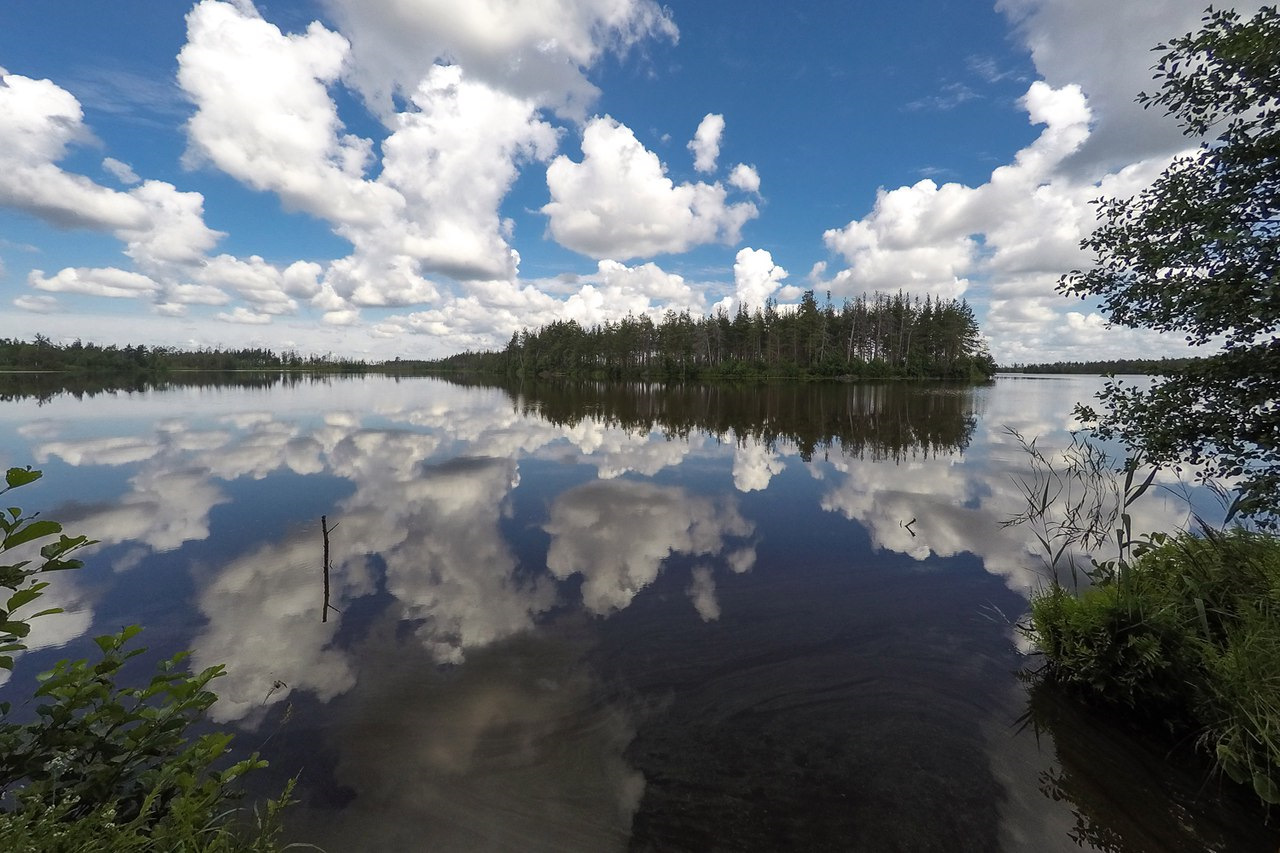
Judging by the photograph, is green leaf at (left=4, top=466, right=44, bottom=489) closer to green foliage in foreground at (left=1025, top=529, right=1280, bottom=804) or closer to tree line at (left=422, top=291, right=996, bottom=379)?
green foliage in foreground at (left=1025, top=529, right=1280, bottom=804)

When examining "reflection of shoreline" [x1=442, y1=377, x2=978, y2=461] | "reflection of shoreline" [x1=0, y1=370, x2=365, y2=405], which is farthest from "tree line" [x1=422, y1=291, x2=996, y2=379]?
"reflection of shoreline" [x1=0, y1=370, x2=365, y2=405]

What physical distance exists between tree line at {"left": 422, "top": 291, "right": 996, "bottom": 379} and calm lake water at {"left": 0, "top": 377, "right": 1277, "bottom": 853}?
91689mm

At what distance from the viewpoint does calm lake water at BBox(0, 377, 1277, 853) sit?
5469 millimetres

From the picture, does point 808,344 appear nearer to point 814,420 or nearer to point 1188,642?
point 814,420

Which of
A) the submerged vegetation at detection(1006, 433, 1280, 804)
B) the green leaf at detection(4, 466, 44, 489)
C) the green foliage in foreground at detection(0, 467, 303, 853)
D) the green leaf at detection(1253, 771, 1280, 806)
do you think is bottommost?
the green leaf at detection(1253, 771, 1280, 806)

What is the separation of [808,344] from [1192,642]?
362 feet

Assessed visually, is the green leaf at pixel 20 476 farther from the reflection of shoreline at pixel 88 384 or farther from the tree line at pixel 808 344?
the tree line at pixel 808 344

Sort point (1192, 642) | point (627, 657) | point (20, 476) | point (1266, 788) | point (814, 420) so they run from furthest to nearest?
point (814, 420) → point (627, 657) → point (1192, 642) → point (1266, 788) → point (20, 476)

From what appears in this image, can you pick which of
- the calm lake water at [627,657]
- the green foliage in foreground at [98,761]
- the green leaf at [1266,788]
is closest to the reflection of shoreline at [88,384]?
the calm lake water at [627,657]

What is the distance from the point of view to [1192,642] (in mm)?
6141

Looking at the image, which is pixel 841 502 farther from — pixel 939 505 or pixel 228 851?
pixel 228 851

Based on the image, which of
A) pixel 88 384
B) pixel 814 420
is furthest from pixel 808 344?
pixel 88 384

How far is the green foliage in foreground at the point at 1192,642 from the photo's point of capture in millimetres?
5266

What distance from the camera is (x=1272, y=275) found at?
572 centimetres
